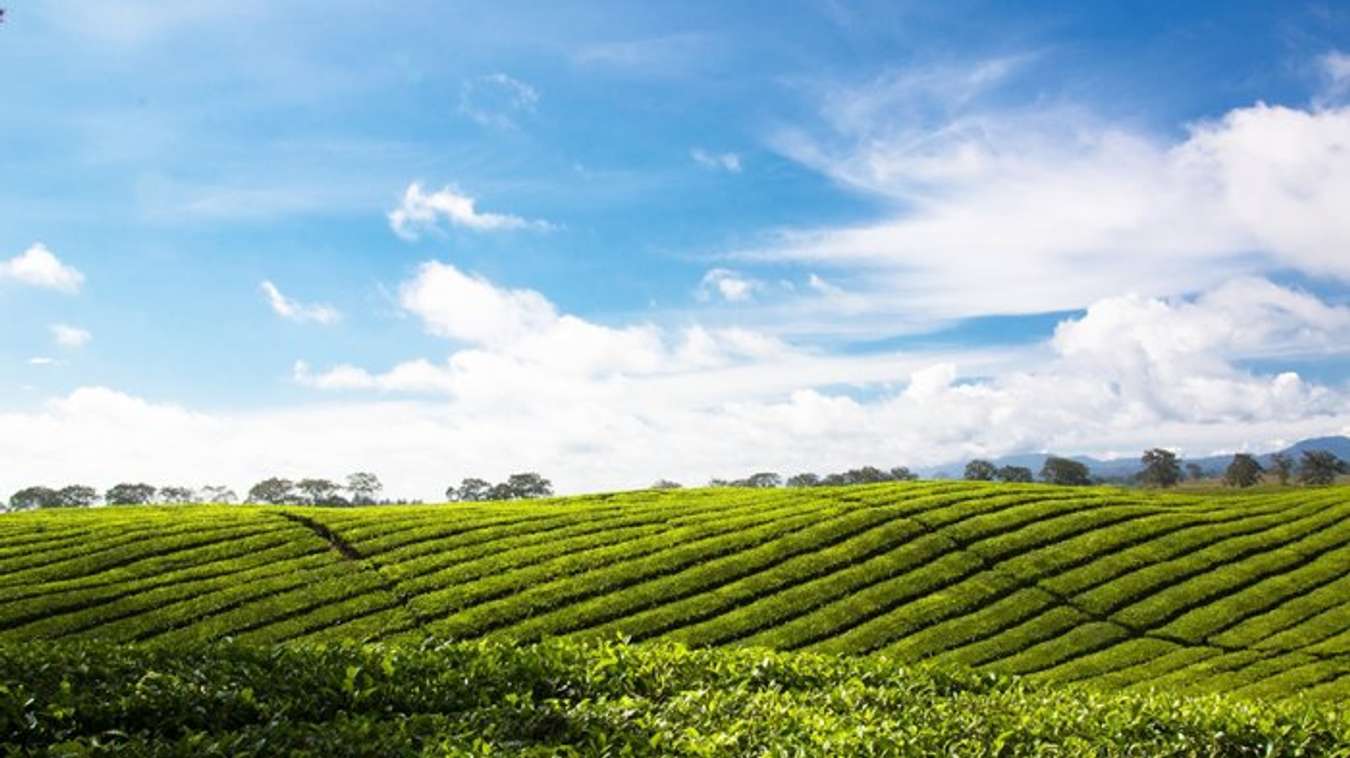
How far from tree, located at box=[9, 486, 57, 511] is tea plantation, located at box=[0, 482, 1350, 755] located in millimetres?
141790

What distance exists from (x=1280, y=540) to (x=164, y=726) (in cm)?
4741

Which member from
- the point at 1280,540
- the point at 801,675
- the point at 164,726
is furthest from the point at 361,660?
the point at 1280,540

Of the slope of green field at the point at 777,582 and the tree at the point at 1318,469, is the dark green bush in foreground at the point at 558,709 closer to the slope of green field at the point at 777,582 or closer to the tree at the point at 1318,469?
the slope of green field at the point at 777,582

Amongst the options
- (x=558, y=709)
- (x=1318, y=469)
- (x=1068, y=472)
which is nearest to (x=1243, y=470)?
(x=1318, y=469)

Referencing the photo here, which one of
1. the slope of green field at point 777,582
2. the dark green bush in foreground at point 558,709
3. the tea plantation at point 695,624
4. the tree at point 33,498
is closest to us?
the dark green bush in foreground at point 558,709

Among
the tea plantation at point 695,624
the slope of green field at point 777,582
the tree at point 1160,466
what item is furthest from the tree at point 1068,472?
the slope of green field at point 777,582

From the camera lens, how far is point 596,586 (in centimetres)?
3475

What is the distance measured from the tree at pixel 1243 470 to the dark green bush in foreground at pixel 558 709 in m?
192

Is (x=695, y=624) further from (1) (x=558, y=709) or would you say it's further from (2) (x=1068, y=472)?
(2) (x=1068, y=472)

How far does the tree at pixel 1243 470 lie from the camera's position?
178750 millimetres

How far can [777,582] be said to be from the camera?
3544cm

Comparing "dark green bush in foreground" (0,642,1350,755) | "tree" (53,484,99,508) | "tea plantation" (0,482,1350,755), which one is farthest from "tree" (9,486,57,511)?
"dark green bush in foreground" (0,642,1350,755)

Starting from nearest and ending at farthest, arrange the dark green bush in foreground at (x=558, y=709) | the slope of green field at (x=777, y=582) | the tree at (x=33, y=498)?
1. the dark green bush in foreground at (x=558, y=709)
2. the slope of green field at (x=777, y=582)
3. the tree at (x=33, y=498)

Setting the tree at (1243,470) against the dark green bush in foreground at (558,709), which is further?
the tree at (1243,470)
